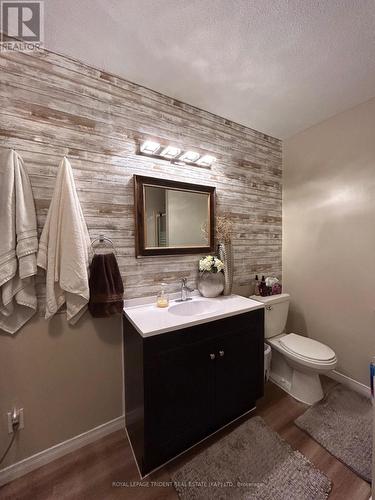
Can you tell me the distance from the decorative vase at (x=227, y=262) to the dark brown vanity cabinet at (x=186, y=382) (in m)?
0.37

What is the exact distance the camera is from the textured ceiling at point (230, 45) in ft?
3.36

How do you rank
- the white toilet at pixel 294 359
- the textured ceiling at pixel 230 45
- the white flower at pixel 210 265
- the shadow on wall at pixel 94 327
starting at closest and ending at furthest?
the textured ceiling at pixel 230 45, the shadow on wall at pixel 94 327, the white toilet at pixel 294 359, the white flower at pixel 210 265

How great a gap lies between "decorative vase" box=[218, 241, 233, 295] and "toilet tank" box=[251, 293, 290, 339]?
352mm

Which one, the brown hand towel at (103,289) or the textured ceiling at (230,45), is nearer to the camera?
the textured ceiling at (230,45)

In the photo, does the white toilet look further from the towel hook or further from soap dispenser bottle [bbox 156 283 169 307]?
the towel hook

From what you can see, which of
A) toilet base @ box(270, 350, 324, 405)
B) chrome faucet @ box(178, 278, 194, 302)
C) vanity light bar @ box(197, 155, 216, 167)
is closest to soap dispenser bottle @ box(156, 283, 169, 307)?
chrome faucet @ box(178, 278, 194, 302)

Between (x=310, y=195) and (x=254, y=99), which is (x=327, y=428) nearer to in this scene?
(x=310, y=195)

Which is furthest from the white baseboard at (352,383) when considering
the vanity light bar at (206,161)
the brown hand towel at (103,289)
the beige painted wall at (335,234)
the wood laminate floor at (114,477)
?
the vanity light bar at (206,161)

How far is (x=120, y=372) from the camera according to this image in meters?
1.47

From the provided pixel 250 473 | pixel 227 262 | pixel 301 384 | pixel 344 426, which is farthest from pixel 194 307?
pixel 344 426

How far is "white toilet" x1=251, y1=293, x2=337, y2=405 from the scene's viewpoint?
1597mm

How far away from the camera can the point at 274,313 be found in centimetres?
193

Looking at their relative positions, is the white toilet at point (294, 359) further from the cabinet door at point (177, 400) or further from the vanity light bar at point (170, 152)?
the vanity light bar at point (170, 152)

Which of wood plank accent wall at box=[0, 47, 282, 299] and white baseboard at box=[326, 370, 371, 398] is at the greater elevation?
wood plank accent wall at box=[0, 47, 282, 299]
